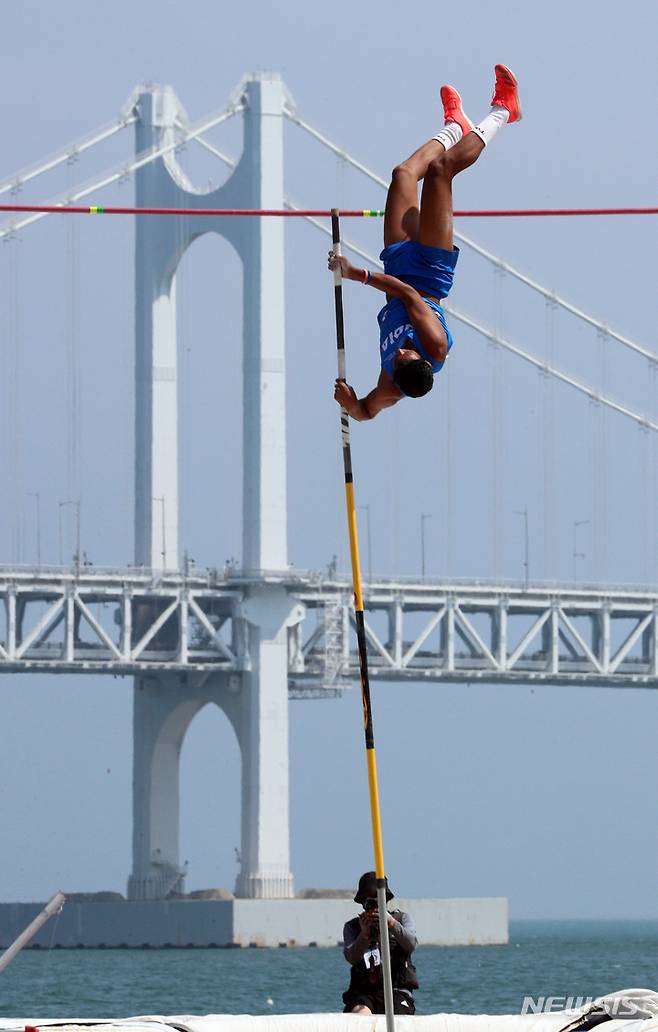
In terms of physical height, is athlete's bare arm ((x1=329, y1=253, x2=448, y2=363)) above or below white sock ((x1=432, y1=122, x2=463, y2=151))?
below

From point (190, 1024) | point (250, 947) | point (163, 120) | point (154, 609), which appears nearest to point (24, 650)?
point (154, 609)

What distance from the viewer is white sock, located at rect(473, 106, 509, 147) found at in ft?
36.1

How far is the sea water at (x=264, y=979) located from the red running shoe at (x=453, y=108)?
17300mm

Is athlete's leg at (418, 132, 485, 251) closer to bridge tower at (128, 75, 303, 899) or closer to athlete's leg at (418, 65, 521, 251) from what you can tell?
athlete's leg at (418, 65, 521, 251)

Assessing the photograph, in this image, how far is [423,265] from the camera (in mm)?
10617

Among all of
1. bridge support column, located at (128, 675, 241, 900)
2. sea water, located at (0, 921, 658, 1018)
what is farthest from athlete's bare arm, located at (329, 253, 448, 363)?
bridge support column, located at (128, 675, 241, 900)

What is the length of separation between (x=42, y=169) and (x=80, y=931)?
1432 centimetres

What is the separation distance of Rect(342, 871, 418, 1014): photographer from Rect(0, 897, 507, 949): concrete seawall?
3412 cm

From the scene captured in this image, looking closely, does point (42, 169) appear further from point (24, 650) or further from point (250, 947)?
point (250, 947)

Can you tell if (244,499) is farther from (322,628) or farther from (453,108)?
(453,108)

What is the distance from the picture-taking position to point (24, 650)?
163 ft

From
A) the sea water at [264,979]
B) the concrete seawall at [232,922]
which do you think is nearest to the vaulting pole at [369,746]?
the sea water at [264,979]

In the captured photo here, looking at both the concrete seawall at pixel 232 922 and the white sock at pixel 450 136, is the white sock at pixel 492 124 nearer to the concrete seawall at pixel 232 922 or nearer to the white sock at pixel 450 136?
the white sock at pixel 450 136

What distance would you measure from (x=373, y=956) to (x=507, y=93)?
3.70 m
